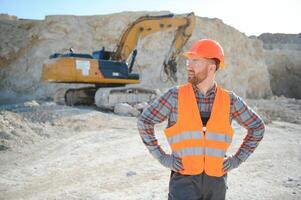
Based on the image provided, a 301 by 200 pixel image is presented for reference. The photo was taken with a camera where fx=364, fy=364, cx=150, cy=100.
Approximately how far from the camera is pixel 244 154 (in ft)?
7.55

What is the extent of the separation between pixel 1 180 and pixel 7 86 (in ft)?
50.8

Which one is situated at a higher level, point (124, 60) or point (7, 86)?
point (124, 60)

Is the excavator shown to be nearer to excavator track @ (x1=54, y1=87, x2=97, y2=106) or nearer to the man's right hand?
excavator track @ (x1=54, y1=87, x2=97, y2=106)

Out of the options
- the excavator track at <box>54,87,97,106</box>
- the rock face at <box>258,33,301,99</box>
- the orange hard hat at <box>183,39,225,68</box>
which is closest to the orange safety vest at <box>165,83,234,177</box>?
the orange hard hat at <box>183,39,225,68</box>

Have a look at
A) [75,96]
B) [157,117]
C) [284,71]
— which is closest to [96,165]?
[157,117]

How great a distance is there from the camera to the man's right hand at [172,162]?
7.04 ft

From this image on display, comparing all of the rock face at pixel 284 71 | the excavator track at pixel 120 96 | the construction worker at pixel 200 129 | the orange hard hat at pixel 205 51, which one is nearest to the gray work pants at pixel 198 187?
the construction worker at pixel 200 129

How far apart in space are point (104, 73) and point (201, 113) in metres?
10.2

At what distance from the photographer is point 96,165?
5477 millimetres

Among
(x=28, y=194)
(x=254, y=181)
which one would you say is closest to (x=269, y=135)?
(x=254, y=181)

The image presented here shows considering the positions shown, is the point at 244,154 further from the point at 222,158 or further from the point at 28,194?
the point at 28,194

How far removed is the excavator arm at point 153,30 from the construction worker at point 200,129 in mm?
11304

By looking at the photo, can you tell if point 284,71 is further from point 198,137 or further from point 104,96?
point 198,137

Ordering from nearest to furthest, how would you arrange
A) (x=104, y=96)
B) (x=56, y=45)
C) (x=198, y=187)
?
(x=198, y=187) → (x=104, y=96) → (x=56, y=45)
